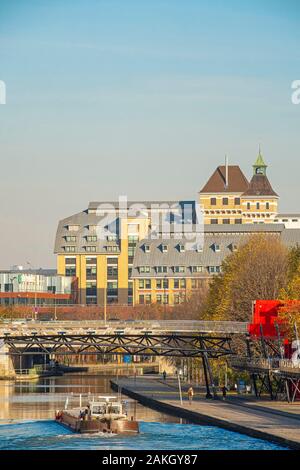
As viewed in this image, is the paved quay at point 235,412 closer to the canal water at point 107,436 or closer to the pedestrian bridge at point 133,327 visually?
the canal water at point 107,436

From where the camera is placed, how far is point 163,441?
272 ft

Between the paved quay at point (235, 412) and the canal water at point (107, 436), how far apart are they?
64 cm

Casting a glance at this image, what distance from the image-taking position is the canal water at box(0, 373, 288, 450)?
263ft

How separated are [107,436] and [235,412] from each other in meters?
13.9

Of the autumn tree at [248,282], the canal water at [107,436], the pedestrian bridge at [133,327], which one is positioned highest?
the autumn tree at [248,282]

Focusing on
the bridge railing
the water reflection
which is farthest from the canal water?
the bridge railing

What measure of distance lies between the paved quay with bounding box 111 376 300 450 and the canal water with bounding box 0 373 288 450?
0.64 metres

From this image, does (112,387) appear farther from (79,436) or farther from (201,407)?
(79,436)

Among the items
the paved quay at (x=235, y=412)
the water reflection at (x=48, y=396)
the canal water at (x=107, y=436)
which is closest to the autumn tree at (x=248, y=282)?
the paved quay at (x=235, y=412)

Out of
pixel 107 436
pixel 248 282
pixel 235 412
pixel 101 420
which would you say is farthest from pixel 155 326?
pixel 107 436

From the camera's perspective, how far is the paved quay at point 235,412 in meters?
81.2

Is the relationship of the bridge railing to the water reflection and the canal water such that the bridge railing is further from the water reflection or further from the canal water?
the canal water
